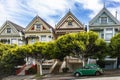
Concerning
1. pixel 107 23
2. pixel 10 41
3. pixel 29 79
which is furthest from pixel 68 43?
pixel 10 41

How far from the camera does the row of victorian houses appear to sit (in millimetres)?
46938

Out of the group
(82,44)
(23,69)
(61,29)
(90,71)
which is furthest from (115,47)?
(23,69)

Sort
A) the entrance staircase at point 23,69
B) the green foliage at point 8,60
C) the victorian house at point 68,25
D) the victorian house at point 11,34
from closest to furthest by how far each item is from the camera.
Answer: the green foliage at point 8,60 → the entrance staircase at point 23,69 → the victorian house at point 68,25 → the victorian house at point 11,34

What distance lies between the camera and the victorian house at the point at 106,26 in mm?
46688

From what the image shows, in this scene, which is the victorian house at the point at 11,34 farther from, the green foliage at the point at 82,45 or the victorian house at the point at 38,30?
the green foliage at the point at 82,45

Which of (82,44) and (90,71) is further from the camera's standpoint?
(82,44)

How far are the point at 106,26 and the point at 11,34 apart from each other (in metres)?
17.8

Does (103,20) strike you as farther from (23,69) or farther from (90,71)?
(23,69)

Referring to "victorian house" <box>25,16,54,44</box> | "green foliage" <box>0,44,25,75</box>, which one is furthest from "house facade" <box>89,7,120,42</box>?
"green foliage" <box>0,44,25,75</box>

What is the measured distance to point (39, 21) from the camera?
5009 centimetres

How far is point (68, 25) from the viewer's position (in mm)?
48844

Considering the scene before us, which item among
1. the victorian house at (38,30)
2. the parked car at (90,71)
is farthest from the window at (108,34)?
the parked car at (90,71)

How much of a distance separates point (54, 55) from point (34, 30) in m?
10.9

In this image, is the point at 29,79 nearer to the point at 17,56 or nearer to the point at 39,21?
the point at 17,56
